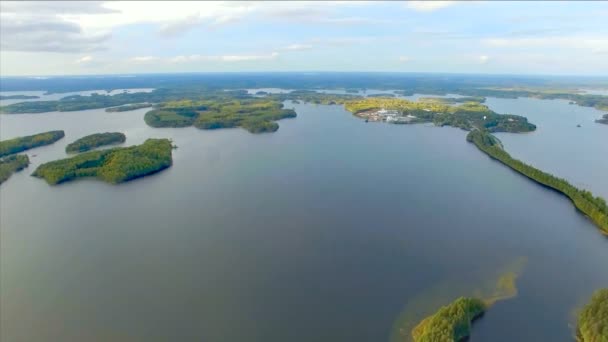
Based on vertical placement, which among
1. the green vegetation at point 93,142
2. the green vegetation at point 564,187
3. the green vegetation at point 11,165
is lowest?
the green vegetation at point 564,187

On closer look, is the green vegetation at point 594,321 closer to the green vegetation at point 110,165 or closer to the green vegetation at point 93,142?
the green vegetation at point 110,165

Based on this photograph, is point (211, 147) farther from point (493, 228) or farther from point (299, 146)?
point (493, 228)

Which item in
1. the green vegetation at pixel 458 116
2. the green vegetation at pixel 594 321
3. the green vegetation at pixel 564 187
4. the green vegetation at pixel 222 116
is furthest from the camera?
the green vegetation at pixel 222 116

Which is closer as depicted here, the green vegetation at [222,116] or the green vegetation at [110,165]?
the green vegetation at [110,165]

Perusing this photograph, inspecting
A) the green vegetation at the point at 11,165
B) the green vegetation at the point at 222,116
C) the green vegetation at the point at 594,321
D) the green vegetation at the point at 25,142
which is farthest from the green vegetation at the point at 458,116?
the green vegetation at the point at 11,165

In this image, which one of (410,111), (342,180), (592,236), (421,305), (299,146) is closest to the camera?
(421,305)

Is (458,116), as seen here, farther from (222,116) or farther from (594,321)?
(594,321)

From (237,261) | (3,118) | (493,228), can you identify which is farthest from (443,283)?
(3,118)
